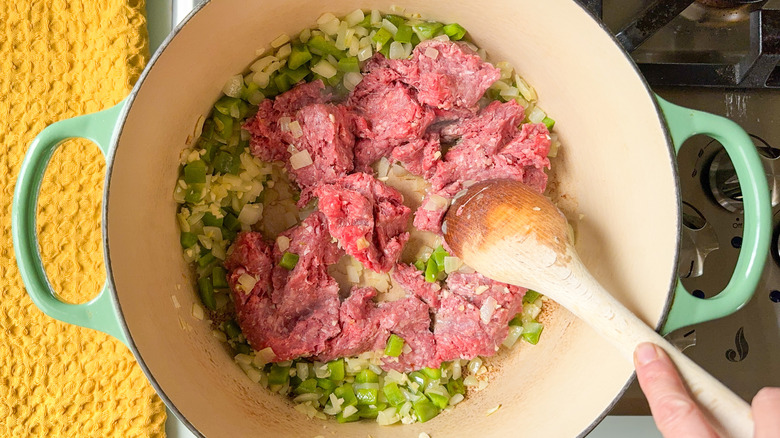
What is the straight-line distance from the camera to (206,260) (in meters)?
1.44

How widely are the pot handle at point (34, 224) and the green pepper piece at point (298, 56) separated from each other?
47 cm

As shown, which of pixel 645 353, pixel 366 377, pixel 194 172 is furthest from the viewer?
pixel 366 377

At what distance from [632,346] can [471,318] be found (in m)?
0.45

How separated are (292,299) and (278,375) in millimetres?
206

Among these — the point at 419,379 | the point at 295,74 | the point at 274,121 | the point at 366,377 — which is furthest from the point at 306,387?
the point at 295,74

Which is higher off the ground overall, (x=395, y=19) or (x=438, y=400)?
(x=395, y=19)

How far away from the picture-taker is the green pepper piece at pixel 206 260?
1436mm

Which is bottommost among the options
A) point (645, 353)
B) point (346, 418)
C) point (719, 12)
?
point (346, 418)

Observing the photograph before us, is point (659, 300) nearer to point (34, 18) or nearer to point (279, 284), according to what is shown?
point (279, 284)

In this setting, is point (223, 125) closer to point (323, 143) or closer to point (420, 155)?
point (323, 143)

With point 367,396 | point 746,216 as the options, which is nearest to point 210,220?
point 367,396

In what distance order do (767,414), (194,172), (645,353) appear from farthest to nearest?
(194,172) < (645,353) < (767,414)

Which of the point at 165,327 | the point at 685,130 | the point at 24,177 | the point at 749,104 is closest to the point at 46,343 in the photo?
the point at 165,327

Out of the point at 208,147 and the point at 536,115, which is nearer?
the point at 208,147
